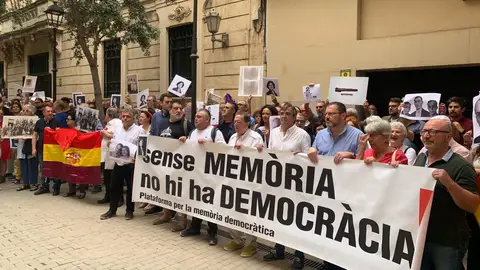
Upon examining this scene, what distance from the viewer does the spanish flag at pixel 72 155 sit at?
25.0 feet

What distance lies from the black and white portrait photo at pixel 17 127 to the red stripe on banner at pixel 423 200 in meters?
8.07

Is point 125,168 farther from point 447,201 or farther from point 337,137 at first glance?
point 447,201

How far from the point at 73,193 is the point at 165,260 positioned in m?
4.26

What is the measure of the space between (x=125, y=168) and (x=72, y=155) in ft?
6.00

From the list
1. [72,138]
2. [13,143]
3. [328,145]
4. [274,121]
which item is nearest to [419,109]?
[274,121]

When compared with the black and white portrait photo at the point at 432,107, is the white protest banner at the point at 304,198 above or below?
below

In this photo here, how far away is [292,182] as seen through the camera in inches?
171

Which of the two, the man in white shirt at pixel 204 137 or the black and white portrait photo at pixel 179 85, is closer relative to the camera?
the man in white shirt at pixel 204 137

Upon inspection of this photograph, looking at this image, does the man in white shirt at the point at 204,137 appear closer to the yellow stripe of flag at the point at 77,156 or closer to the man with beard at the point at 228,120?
the man with beard at the point at 228,120

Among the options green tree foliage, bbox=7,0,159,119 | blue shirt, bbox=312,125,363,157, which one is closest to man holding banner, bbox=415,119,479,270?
blue shirt, bbox=312,125,363,157

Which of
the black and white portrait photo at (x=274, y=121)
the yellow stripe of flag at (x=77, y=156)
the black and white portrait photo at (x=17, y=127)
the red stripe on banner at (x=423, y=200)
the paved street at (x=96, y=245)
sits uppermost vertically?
the black and white portrait photo at (x=274, y=121)

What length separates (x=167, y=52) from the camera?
14133mm

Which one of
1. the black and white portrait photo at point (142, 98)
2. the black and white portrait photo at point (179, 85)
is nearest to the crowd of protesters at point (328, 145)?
the black and white portrait photo at point (142, 98)

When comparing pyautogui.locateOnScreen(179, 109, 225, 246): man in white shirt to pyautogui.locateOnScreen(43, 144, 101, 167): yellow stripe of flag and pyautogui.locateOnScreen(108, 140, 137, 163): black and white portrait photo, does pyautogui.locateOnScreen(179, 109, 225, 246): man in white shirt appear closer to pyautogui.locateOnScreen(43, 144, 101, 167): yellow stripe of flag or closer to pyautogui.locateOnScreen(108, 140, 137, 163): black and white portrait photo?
pyautogui.locateOnScreen(108, 140, 137, 163): black and white portrait photo
